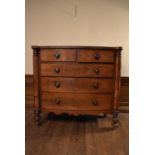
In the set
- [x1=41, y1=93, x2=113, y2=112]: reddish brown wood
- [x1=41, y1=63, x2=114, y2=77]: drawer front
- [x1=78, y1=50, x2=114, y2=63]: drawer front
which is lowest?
[x1=41, y1=93, x2=113, y2=112]: reddish brown wood

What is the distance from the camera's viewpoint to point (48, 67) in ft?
6.55

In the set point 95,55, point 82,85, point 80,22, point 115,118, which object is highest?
point 80,22

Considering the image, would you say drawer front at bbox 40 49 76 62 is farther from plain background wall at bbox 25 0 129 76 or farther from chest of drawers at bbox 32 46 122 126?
plain background wall at bbox 25 0 129 76

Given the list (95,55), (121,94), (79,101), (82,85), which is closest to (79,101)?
(79,101)

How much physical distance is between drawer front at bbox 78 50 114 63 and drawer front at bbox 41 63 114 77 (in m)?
0.06

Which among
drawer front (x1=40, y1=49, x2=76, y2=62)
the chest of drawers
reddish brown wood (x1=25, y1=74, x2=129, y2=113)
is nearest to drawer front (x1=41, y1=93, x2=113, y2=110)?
the chest of drawers

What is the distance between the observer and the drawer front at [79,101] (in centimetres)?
198

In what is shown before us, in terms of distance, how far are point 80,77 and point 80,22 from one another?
99 centimetres

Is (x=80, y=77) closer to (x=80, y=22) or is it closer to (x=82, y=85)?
(x=82, y=85)

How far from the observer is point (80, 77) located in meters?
1.98

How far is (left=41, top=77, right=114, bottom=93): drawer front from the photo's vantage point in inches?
78.1

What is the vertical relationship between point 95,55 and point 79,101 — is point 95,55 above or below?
above
